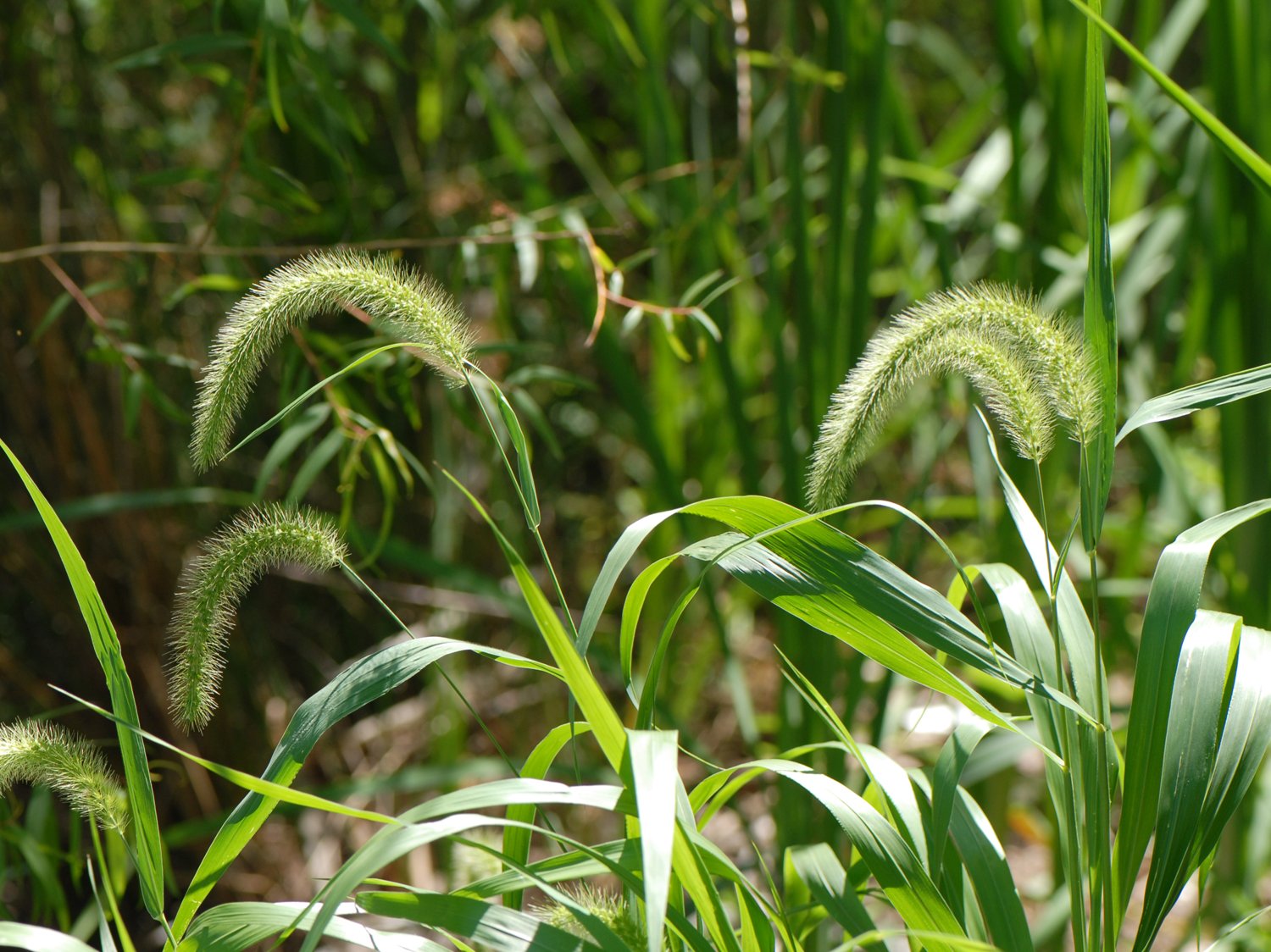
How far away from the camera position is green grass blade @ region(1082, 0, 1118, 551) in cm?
48

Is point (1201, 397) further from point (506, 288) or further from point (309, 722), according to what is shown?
point (506, 288)

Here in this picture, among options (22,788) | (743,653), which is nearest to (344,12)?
(22,788)

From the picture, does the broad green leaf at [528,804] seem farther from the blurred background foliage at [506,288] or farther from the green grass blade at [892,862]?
the blurred background foliage at [506,288]

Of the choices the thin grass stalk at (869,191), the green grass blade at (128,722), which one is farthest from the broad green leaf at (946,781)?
the thin grass stalk at (869,191)

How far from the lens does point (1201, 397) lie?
1.62 ft

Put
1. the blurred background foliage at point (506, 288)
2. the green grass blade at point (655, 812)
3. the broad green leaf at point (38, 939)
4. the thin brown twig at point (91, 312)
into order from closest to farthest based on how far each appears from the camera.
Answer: the green grass blade at point (655, 812) < the broad green leaf at point (38, 939) < the thin brown twig at point (91, 312) < the blurred background foliage at point (506, 288)

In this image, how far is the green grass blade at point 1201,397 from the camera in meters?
0.49

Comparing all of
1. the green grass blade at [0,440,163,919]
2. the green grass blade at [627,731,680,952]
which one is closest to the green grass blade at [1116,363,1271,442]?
the green grass blade at [627,731,680,952]

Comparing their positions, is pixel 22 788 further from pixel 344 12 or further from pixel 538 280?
pixel 344 12

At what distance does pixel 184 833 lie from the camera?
1088 millimetres

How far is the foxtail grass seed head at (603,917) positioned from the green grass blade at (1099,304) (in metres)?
0.26

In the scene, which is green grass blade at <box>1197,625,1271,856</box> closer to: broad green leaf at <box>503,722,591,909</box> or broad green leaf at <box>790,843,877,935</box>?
broad green leaf at <box>790,843,877,935</box>

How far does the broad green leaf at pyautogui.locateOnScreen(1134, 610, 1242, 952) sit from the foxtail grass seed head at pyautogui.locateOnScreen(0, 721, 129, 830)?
48cm

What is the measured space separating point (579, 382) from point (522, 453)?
502 mm
